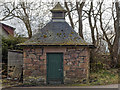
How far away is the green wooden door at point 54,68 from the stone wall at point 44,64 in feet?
0.82

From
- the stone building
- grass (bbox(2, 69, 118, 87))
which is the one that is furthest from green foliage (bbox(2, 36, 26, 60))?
the stone building

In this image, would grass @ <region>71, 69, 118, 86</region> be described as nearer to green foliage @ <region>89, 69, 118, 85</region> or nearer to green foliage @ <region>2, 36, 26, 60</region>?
green foliage @ <region>89, 69, 118, 85</region>

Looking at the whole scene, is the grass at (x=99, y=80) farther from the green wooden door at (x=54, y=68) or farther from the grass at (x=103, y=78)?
the green wooden door at (x=54, y=68)

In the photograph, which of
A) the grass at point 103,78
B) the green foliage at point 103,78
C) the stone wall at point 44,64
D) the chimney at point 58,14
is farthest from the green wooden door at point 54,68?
the chimney at point 58,14

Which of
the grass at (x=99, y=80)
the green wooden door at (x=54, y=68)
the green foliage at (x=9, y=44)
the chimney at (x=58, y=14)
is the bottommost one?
the grass at (x=99, y=80)

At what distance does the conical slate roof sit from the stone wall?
0.38 m

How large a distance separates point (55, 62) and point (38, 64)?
1067 millimetres

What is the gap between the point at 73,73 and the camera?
12.9 metres

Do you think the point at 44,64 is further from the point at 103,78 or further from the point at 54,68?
the point at 103,78

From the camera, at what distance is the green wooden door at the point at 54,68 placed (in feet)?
42.0

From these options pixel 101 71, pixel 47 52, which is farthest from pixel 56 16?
pixel 101 71

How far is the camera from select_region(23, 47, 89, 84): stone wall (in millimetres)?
12820

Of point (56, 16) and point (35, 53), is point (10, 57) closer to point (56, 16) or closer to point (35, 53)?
point (35, 53)

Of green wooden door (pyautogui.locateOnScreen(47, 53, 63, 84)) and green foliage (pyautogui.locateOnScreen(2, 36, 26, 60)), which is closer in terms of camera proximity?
green wooden door (pyautogui.locateOnScreen(47, 53, 63, 84))
